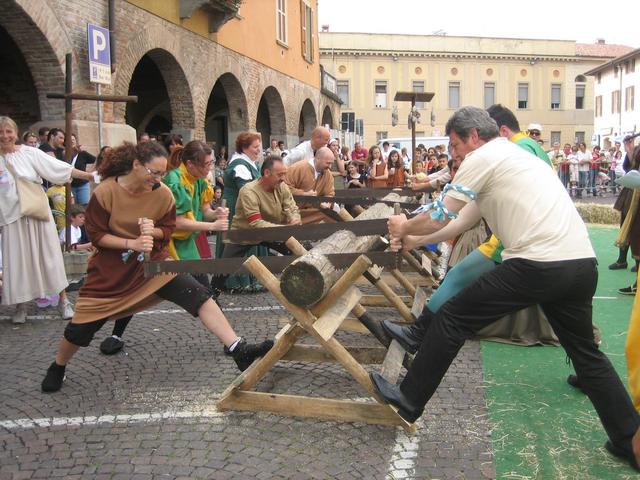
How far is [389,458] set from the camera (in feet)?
11.9

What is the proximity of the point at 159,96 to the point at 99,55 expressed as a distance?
9973mm

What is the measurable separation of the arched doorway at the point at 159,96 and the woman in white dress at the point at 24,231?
8.18 meters

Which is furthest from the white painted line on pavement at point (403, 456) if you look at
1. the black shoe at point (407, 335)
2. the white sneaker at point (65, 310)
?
the white sneaker at point (65, 310)

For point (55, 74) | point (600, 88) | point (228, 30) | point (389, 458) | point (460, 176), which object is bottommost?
point (389, 458)

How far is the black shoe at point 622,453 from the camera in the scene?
3.47 meters

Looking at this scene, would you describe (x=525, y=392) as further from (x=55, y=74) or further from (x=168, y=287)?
(x=55, y=74)

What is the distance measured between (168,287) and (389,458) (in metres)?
1.94

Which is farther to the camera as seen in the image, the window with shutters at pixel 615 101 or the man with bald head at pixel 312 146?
the window with shutters at pixel 615 101

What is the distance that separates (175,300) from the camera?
4.64 m

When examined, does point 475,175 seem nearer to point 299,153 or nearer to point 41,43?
point 299,153

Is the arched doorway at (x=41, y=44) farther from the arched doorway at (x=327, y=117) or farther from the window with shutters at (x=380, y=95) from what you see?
the window with shutters at (x=380, y=95)

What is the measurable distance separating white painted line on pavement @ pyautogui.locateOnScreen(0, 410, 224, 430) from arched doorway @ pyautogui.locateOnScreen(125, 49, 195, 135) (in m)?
11.0

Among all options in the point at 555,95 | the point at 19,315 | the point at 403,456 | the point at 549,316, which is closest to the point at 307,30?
the point at 19,315

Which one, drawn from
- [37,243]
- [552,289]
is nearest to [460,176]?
[552,289]
